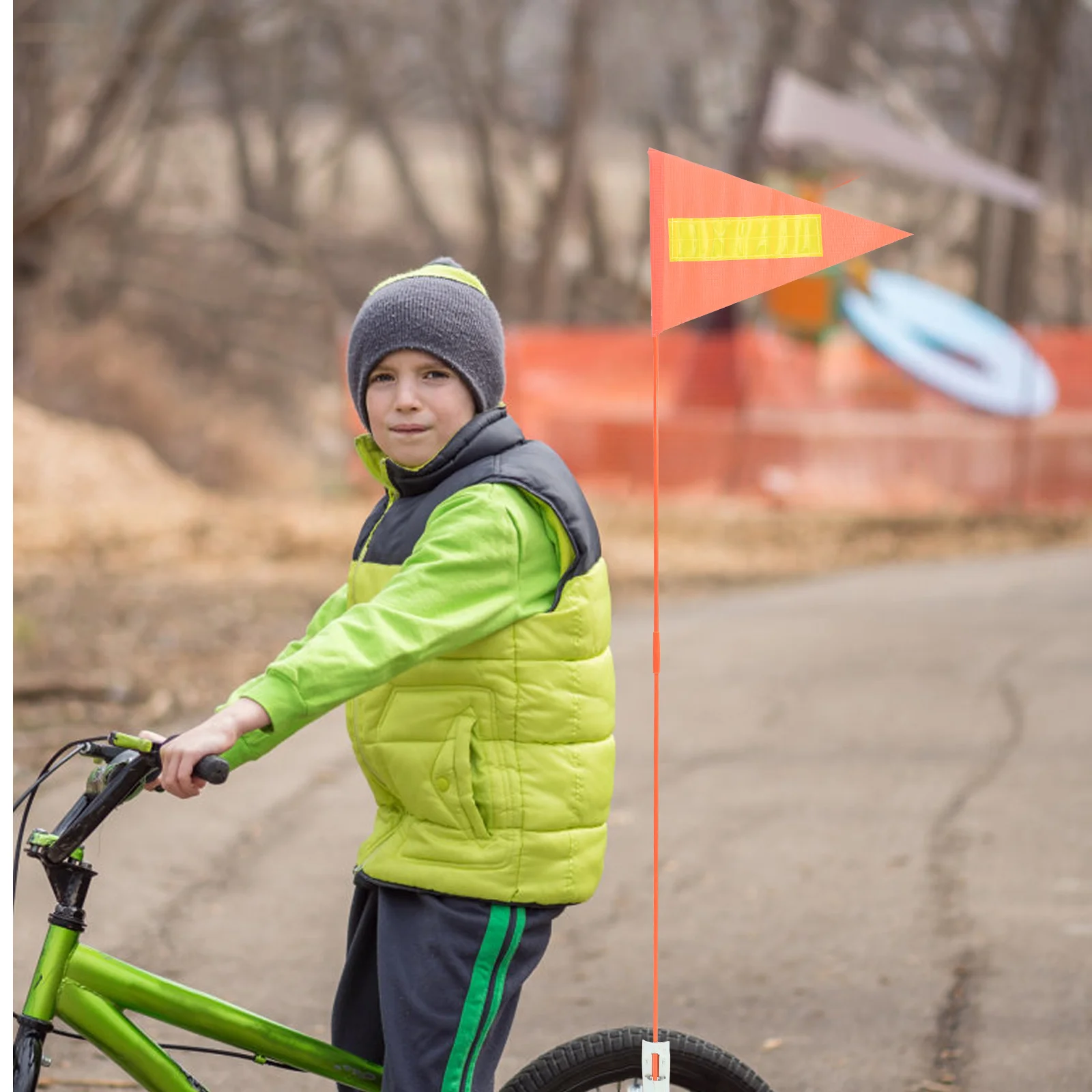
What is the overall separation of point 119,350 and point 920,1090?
693 inches

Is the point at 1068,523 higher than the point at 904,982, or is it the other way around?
the point at 1068,523

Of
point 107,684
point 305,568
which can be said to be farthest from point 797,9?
point 107,684

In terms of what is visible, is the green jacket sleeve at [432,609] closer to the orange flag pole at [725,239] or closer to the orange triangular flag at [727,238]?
the orange flag pole at [725,239]

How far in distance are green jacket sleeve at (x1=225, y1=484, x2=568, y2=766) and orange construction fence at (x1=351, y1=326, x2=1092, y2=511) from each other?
13.0 meters

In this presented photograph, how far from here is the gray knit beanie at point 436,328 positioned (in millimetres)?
2656

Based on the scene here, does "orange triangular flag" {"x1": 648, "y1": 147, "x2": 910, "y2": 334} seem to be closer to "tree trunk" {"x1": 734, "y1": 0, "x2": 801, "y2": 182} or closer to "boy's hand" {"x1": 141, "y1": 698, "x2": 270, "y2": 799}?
"boy's hand" {"x1": 141, "y1": 698, "x2": 270, "y2": 799}

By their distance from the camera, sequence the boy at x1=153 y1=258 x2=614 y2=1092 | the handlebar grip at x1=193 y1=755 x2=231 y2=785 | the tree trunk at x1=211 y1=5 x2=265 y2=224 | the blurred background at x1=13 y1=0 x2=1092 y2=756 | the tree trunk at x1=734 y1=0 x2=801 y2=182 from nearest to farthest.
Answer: the handlebar grip at x1=193 y1=755 x2=231 y2=785 → the boy at x1=153 y1=258 x2=614 y2=1092 → the blurred background at x1=13 y1=0 x2=1092 y2=756 → the tree trunk at x1=734 y1=0 x2=801 y2=182 → the tree trunk at x1=211 y1=5 x2=265 y2=224

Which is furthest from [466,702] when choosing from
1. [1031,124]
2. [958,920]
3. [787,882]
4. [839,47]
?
[839,47]

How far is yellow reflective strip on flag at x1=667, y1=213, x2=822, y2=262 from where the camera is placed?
9.53 ft

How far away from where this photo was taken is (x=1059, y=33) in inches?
861

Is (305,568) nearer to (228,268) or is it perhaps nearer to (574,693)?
(574,693)

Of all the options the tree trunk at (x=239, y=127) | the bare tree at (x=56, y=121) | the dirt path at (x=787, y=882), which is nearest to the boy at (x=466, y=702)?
the dirt path at (x=787, y=882)

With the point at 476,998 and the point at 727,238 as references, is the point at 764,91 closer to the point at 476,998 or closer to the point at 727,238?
the point at 727,238

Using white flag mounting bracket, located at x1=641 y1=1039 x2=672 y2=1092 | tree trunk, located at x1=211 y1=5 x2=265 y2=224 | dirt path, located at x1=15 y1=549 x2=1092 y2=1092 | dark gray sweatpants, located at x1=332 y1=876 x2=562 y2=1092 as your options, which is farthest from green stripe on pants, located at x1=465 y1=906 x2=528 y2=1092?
tree trunk, located at x1=211 y1=5 x2=265 y2=224
